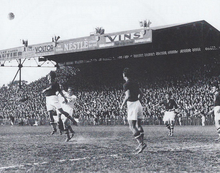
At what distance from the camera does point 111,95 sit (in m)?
39.6

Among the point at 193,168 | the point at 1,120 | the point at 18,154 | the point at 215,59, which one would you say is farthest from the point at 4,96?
the point at 193,168

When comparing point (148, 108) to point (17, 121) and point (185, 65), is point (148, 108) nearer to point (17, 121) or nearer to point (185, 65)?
point (185, 65)

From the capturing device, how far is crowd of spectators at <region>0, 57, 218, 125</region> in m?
32.7

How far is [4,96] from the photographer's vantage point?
52250 mm

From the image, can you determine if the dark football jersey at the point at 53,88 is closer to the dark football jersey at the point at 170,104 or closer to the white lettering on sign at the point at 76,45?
the dark football jersey at the point at 170,104

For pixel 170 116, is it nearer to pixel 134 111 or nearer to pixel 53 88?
pixel 53 88

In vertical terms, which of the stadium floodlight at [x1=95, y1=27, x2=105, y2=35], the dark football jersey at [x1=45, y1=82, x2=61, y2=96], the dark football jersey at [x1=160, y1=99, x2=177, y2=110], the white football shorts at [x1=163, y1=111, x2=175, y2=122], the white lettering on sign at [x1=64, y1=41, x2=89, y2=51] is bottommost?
the white football shorts at [x1=163, y1=111, x2=175, y2=122]

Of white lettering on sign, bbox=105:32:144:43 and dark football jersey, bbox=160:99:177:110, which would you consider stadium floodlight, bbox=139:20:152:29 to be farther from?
dark football jersey, bbox=160:99:177:110

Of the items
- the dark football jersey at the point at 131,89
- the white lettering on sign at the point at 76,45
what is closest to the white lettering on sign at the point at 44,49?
the white lettering on sign at the point at 76,45

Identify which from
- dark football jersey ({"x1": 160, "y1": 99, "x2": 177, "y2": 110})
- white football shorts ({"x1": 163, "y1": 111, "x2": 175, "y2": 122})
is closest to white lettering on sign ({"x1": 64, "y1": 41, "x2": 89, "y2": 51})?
dark football jersey ({"x1": 160, "y1": 99, "x2": 177, "y2": 110})

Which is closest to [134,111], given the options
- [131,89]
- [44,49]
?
[131,89]

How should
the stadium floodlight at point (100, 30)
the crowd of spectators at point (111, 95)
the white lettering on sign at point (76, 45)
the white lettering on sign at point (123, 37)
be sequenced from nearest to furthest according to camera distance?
the crowd of spectators at point (111, 95)
the white lettering on sign at point (123, 37)
the stadium floodlight at point (100, 30)
the white lettering on sign at point (76, 45)

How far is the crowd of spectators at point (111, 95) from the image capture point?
3266 cm

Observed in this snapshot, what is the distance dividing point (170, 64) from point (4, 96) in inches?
1001
